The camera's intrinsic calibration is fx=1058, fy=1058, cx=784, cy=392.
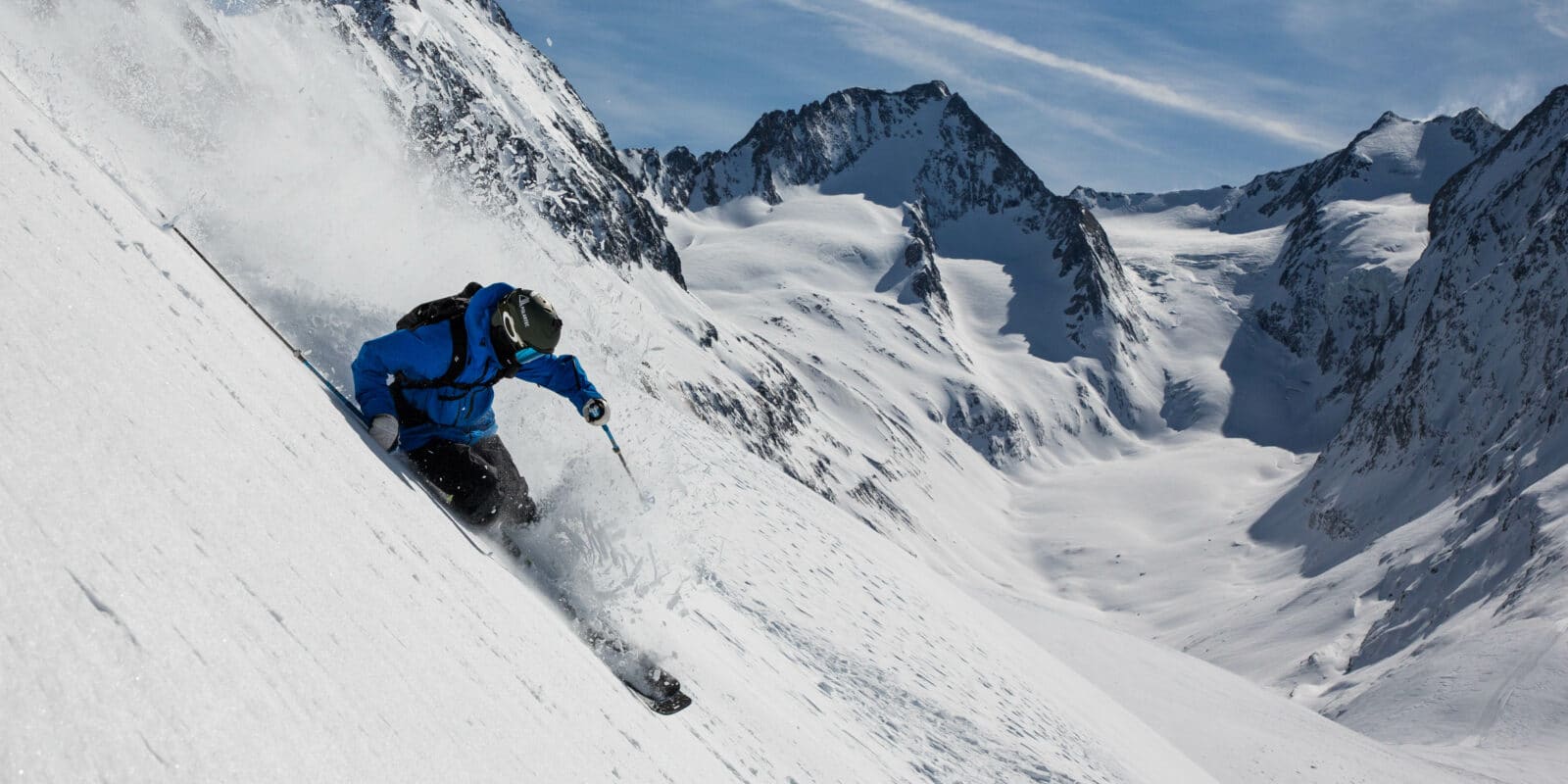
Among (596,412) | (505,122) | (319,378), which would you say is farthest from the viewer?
(505,122)

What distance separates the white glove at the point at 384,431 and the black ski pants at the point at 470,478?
17.8 inches

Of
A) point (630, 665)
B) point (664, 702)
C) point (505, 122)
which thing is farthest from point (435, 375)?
point (505, 122)

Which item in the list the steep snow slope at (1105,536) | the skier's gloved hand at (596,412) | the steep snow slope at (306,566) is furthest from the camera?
the steep snow slope at (1105,536)

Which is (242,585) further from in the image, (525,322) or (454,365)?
(454,365)

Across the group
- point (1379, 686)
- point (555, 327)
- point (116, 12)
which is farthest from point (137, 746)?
point (1379, 686)

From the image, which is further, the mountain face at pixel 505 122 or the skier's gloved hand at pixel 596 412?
the mountain face at pixel 505 122

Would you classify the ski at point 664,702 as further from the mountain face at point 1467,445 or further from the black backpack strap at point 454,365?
the mountain face at point 1467,445

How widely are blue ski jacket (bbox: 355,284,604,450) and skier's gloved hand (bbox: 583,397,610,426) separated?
1.87 feet

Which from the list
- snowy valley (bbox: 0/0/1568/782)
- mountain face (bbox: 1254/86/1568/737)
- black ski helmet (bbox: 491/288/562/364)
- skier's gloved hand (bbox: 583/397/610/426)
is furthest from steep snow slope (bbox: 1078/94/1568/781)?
black ski helmet (bbox: 491/288/562/364)

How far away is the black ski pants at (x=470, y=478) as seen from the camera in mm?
7031

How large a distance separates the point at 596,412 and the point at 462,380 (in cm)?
98

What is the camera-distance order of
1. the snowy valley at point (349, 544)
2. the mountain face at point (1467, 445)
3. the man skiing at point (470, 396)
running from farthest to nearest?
the mountain face at point (1467, 445)
the man skiing at point (470, 396)
the snowy valley at point (349, 544)

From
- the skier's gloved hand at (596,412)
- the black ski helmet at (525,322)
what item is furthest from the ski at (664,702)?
the black ski helmet at (525,322)

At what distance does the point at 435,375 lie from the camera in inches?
288
